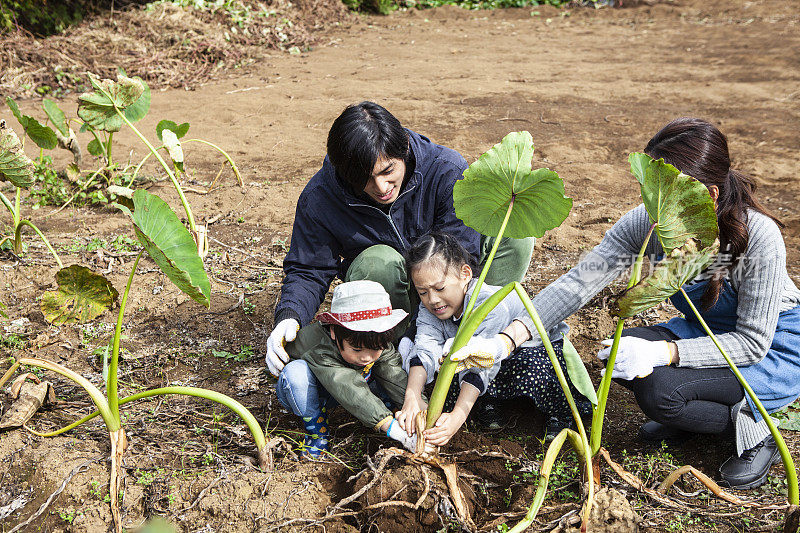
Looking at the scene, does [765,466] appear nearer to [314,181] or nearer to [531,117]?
[314,181]

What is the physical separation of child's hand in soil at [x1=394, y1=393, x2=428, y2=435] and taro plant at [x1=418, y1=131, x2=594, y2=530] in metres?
0.06

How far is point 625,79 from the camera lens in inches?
235

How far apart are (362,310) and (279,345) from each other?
0.96 feet

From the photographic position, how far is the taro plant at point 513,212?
155 cm

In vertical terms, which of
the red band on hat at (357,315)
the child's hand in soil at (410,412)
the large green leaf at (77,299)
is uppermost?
the red band on hat at (357,315)

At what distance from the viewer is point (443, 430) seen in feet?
5.73

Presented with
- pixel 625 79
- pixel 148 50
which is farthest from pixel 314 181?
pixel 148 50

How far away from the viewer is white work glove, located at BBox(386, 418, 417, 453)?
1771 mm

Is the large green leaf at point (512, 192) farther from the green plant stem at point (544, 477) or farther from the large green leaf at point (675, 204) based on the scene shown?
the green plant stem at point (544, 477)

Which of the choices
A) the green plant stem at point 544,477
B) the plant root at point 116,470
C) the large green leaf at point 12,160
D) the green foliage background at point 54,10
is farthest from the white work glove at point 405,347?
→ the green foliage background at point 54,10

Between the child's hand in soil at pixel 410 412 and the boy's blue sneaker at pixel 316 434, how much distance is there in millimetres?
228

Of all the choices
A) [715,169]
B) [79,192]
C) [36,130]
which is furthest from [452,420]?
[79,192]

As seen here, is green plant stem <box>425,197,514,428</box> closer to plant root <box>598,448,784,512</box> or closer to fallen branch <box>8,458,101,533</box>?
plant root <box>598,448,784,512</box>

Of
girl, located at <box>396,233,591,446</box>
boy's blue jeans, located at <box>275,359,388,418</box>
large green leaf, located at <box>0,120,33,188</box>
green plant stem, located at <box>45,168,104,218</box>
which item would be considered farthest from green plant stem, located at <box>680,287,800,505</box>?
green plant stem, located at <box>45,168,104,218</box>
